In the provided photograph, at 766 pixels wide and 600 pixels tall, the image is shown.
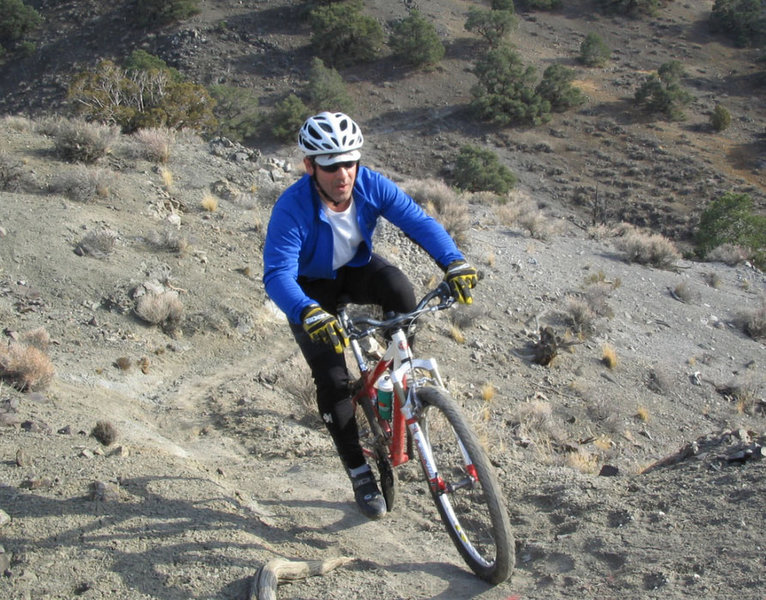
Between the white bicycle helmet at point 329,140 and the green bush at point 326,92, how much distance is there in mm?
35264

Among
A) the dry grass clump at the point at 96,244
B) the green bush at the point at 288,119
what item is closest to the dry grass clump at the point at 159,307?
the dry grass clump at the point at 96,244

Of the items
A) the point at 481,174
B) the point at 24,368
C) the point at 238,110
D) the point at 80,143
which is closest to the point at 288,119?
the point at 238,110

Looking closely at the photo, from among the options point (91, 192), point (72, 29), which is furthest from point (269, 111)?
point (91, 192)

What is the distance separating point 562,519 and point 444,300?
150 centimetres

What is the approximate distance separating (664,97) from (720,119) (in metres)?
3.31

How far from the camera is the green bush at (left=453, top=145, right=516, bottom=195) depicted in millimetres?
27266

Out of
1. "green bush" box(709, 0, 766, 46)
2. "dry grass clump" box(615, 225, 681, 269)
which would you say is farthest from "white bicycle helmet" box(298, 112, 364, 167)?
"green bush" box(709, 0, 766, 46)

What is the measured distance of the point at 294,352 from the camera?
23.4 feet

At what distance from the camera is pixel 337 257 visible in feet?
11.3

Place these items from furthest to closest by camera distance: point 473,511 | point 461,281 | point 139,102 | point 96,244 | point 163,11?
point 163,11
point 139,102
point 96,244
point 473,511
point 461,281

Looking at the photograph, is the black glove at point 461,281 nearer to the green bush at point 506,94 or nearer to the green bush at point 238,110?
the green bush at point 238,110

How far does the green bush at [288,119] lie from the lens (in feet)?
113

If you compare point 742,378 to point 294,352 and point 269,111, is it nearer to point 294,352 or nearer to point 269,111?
point 294,352

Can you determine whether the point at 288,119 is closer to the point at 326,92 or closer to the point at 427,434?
the point at 326,92
